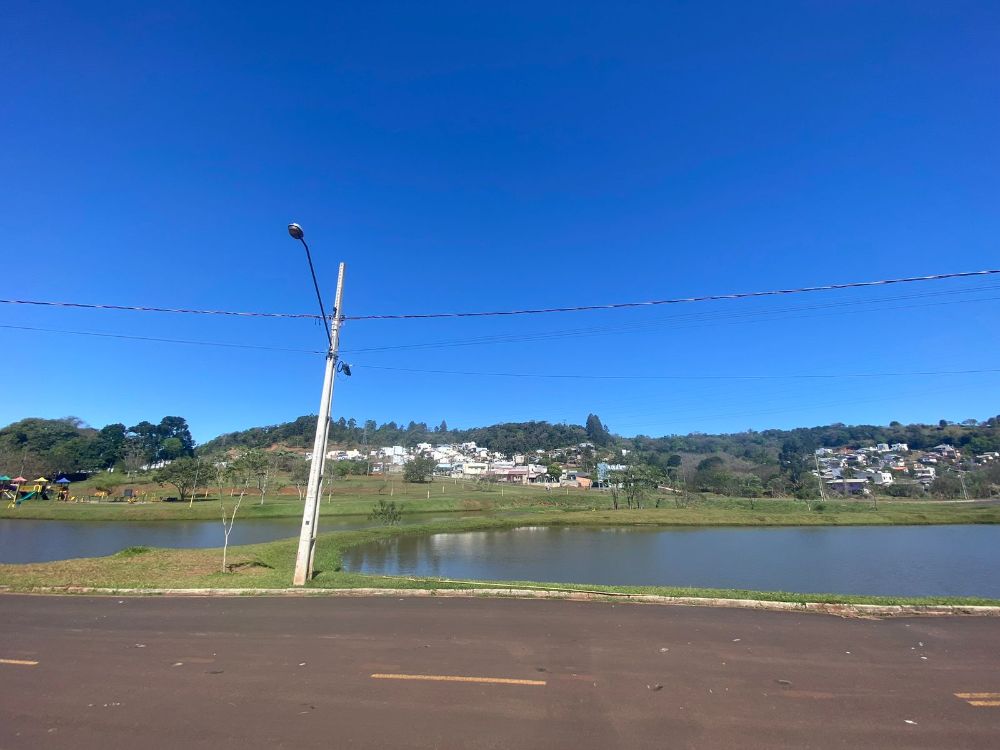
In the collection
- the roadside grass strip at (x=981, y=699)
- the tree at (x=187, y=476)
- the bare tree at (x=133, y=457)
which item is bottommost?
the roadside grass strip at (x=981, y=699)

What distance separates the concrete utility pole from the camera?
43.8 feet

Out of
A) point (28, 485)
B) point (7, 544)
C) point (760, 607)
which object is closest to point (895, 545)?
point (760, 607)

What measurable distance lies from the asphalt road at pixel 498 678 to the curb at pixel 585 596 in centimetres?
75

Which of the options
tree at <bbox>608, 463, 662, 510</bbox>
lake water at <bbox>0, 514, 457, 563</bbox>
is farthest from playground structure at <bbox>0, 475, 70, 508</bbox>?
tree at <bbox>608, 463, 662, 510</bbox>

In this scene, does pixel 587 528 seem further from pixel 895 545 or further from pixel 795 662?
pixel 795 662

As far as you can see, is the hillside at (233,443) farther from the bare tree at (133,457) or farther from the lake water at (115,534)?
the lake water at (115,534)

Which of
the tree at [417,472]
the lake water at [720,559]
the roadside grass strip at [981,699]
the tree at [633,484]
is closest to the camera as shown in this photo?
the roadside grass strip at [981,699]

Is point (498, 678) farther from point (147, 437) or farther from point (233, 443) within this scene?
point (233, 443)

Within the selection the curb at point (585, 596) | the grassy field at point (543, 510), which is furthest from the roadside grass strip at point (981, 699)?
the grassy field at point (543, 510)

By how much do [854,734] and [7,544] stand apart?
152ft

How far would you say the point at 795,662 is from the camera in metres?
6.80

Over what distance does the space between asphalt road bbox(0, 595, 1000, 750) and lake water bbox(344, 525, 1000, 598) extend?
41.3 ft

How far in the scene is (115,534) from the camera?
132ft

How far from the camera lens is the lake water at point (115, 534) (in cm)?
2994
